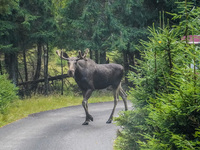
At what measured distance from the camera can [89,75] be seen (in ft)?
41.4

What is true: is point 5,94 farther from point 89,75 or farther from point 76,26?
point 76,26

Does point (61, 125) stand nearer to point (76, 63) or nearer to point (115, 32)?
point (76, 63)

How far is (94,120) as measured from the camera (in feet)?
42.3

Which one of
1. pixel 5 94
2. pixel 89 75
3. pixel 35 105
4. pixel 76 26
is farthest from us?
pixel 76 26

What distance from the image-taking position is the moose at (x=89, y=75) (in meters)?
12.1

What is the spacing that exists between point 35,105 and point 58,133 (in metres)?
6.29

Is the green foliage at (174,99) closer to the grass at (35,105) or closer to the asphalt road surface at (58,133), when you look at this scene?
the asphalt road surface at (58,133)

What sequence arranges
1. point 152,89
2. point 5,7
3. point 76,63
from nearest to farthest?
point 152,89
point 76,63
point 5,7

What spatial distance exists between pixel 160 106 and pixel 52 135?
275 inches

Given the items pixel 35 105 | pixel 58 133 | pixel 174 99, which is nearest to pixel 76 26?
pixel 35 105

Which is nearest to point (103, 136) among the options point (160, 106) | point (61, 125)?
point (61, 125)

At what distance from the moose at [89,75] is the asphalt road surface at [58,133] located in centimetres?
81

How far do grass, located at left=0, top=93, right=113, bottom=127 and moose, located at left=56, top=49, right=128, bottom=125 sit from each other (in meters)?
3.35

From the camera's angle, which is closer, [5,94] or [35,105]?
[5,94]
